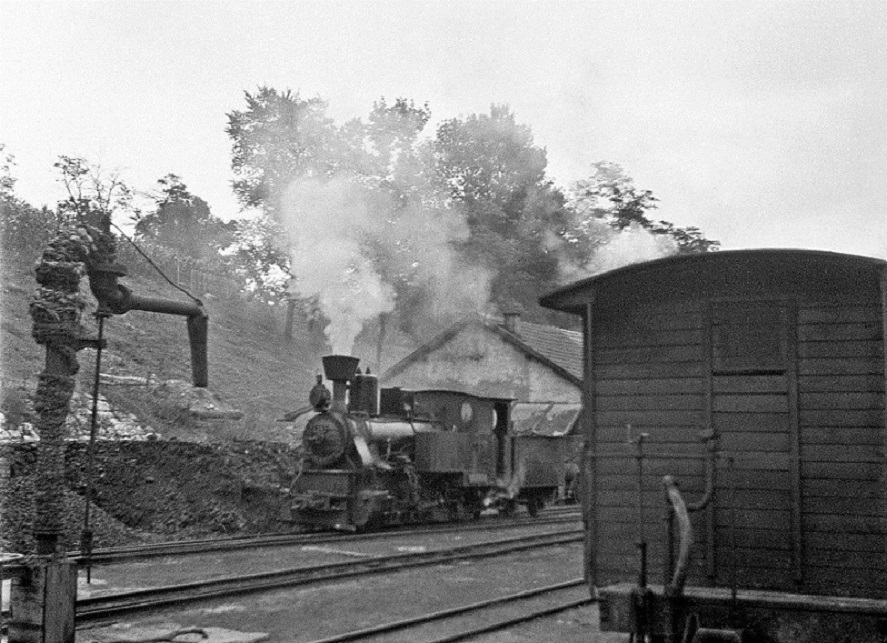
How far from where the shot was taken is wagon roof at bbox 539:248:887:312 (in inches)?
283

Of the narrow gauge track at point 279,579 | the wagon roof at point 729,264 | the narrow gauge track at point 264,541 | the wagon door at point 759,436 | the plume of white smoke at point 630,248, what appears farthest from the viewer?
the plume of white smoke at point 630,248

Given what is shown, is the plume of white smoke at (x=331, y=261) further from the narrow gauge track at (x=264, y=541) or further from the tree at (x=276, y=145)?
the narrow gauge track at (x=264, y=541)

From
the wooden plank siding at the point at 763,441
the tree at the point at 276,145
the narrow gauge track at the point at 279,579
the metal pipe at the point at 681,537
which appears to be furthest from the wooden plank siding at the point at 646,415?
the tree at the point at 276,145

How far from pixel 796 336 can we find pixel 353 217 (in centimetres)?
1920

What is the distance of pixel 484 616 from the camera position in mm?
9531

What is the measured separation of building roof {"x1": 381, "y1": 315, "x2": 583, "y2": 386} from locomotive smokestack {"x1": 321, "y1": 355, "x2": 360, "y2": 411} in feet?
42.8

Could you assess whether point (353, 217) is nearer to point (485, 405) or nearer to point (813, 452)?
point (485, 405)

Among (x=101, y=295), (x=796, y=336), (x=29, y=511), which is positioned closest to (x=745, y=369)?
(x=796, y=336)

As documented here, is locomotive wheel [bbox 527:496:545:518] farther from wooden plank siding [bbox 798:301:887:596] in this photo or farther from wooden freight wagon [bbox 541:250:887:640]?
wooden plank siding [bbox 798:301:887:596]

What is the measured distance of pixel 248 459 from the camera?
62.7 ft

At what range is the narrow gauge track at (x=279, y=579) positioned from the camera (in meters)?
9.16

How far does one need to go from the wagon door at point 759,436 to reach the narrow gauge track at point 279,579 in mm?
5196

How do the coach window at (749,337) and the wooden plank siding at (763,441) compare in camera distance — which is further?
the coach window at (749,337)

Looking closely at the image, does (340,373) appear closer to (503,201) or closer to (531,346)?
(531,346)
